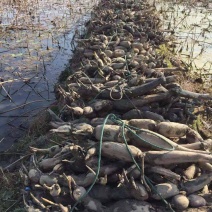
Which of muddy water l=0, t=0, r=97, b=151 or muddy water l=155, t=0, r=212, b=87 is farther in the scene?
muddy water l=155, t=0, r=212, b=87

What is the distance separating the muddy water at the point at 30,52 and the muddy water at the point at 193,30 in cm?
335

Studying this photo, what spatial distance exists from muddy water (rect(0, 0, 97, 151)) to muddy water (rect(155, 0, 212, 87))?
11.0ft

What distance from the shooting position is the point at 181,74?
703cm

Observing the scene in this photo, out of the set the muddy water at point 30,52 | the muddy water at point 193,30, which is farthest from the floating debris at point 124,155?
the muddy water at point 193,30

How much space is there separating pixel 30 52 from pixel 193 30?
5764 millimetres

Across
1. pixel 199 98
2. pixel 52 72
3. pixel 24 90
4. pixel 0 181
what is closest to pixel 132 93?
pixel 199 98

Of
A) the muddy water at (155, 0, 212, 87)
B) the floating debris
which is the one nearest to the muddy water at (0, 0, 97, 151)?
the floating debris

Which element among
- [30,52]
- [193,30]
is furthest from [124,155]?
[193,30]

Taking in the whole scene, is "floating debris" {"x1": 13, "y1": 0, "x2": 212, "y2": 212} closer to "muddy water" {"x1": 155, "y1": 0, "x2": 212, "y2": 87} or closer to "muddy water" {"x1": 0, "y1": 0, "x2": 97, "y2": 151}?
"muddy water" {"x1": 0, "y1": 0, "x2": 97, "y2": 151}

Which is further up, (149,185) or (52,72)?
(149,185)

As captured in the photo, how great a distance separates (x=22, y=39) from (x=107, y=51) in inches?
189

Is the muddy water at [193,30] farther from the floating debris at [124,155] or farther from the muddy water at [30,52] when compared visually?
the muddy water at [30,52]

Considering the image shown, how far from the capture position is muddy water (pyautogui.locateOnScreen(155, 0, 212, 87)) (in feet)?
28.2

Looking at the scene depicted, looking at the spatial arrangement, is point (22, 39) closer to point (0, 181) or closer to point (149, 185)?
point (0, 181)
